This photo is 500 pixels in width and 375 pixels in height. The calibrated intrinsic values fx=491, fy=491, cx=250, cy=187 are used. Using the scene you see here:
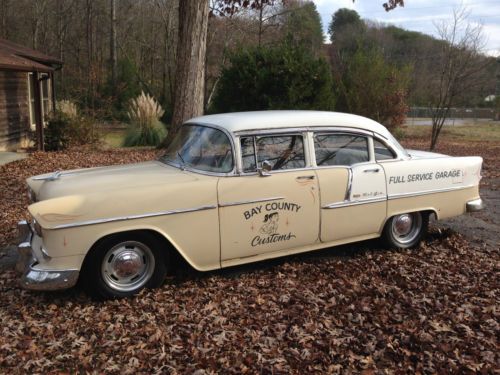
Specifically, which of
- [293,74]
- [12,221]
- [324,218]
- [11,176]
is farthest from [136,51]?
[324,218]

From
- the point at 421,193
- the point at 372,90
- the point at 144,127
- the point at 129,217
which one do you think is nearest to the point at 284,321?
the point at 129,217

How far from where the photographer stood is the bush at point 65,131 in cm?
1457

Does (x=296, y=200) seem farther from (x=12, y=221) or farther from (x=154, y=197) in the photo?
(x=12, y=221)

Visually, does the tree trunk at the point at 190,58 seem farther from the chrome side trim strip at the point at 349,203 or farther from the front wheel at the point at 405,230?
the chrome side trim strip at the point at 349,203

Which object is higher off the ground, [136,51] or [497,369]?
[136,51]

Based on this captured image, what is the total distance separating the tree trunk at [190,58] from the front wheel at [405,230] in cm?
758

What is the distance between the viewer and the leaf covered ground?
132 inches

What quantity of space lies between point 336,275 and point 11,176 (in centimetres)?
770

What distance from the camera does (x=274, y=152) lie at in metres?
4.76

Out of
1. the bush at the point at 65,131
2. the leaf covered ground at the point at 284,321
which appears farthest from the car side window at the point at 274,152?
the bush at the point at 65,131

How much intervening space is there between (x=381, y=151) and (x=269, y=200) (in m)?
1.57

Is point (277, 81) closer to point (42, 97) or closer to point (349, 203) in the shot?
point (42, 97)

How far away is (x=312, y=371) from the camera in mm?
3232

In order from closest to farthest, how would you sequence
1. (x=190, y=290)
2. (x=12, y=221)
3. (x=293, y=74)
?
1. (x=190, y=290)
2. (x=12, y=221)
3. (x=293, y=74)
